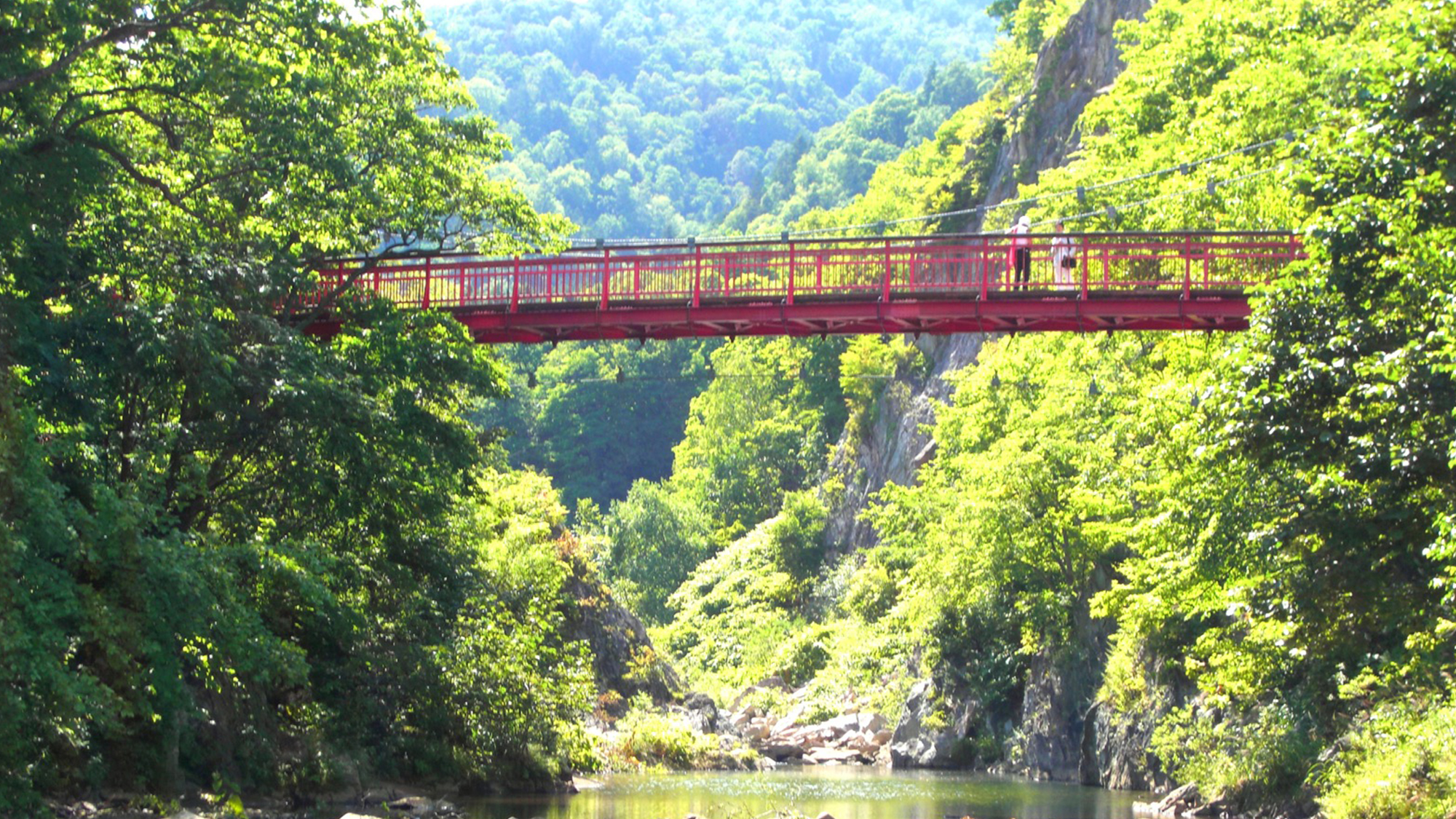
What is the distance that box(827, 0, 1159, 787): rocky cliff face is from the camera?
36531mm

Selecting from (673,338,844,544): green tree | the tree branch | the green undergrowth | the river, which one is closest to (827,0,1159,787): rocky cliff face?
the river

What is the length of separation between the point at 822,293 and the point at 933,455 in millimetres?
34802

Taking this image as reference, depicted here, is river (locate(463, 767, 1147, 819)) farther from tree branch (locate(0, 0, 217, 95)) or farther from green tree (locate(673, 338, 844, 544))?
green tree (locate(673, 338, 844, 544))

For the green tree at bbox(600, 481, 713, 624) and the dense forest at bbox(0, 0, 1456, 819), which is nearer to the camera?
the dense forest at bbox(0, 0, 1456, 819)

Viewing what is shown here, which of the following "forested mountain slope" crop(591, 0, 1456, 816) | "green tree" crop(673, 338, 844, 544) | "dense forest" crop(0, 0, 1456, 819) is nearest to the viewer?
"dense forest" crop(0, 0, 1456, 819)

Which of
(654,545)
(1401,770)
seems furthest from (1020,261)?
(654,545)

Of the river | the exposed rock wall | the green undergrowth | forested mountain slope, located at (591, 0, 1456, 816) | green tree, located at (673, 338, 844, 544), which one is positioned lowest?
the river

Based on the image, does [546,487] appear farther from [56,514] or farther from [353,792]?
[56,514]

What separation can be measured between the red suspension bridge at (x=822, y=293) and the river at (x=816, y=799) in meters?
8.14

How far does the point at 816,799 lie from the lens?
95.3 ft

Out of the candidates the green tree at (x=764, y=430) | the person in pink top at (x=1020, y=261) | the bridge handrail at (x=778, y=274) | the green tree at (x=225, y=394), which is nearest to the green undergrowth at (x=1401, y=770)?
the bridge handrail at (x=778, y=274)

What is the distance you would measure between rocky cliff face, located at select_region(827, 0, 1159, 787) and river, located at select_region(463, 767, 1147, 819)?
1.58 metres

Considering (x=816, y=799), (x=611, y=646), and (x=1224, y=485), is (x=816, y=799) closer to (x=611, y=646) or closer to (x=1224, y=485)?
(x=1224, y=485)

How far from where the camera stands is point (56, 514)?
52.2 feet
